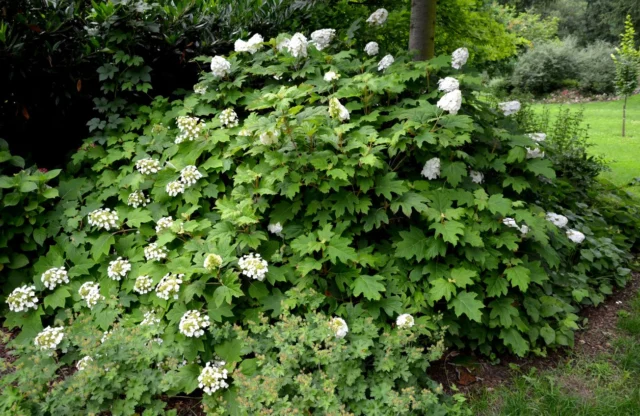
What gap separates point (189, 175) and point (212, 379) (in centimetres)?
149

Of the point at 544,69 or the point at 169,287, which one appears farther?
the point at 544,69

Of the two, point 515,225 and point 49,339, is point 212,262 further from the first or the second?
point 515,225

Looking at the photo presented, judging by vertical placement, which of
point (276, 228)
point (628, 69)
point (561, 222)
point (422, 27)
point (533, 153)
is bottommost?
point (628, 69)

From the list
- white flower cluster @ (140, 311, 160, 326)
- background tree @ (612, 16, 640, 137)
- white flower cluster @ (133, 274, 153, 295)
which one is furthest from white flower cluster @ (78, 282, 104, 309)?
background tree @ (612, 16, 640, 137)

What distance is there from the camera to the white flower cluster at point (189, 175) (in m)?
3.36

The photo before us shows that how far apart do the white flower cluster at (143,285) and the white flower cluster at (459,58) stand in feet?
9.27

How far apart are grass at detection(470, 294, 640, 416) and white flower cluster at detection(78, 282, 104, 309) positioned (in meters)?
2.48

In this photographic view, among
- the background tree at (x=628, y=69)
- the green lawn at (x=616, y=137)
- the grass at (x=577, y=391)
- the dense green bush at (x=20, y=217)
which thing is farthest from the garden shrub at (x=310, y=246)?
the background tree at (x=628, y=69)

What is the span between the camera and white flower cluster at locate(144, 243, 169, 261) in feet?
10.1

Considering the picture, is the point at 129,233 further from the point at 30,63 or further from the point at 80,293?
the point at 30,63

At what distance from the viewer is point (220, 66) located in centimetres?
374

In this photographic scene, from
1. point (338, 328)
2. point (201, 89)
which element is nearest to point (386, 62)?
point (201, 89)

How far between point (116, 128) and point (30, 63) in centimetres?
79

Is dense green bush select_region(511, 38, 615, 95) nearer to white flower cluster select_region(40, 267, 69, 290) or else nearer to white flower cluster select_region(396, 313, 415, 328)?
white flower cluster select_region(396, 313, 415, 328)
